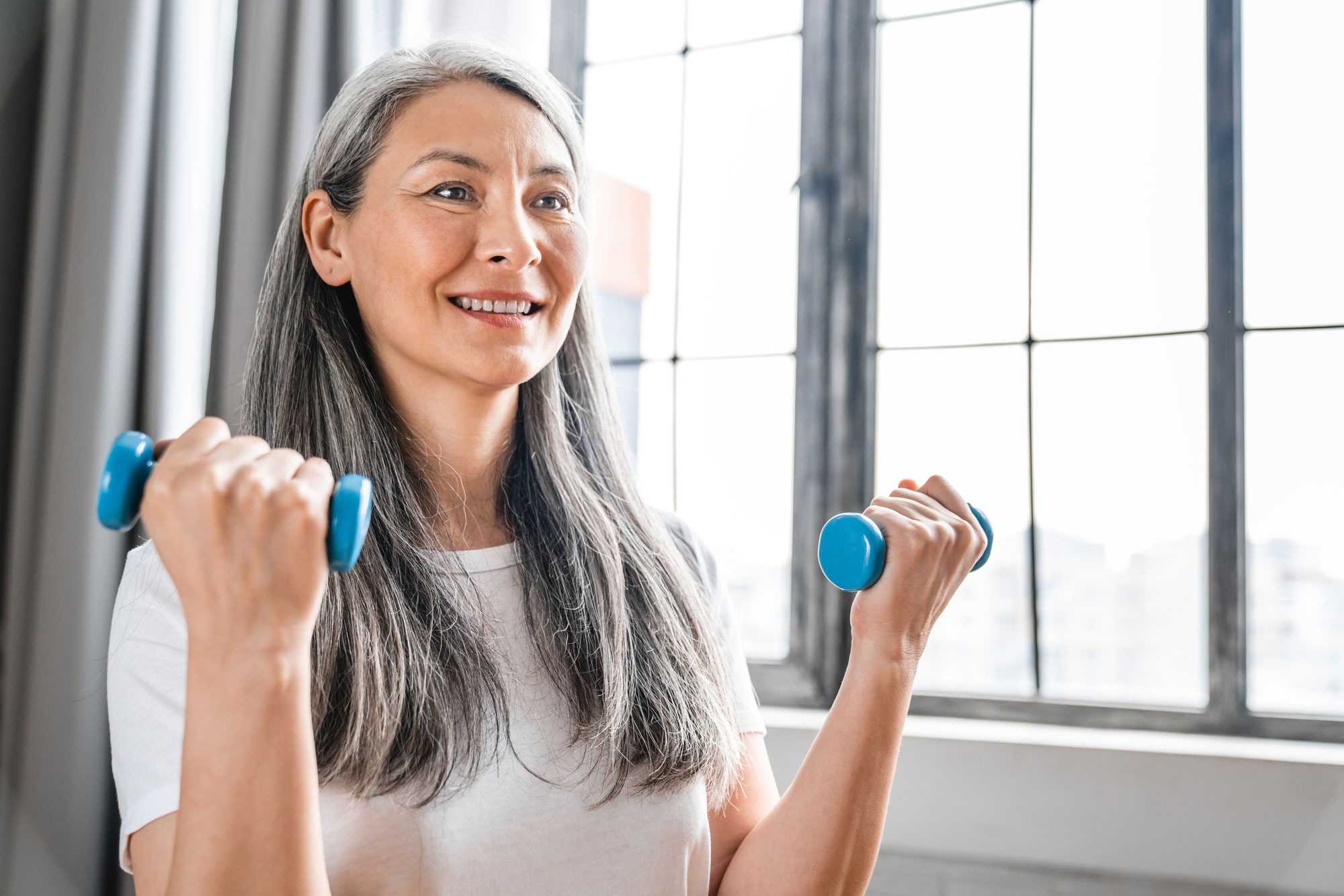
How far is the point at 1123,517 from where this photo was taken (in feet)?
5.17

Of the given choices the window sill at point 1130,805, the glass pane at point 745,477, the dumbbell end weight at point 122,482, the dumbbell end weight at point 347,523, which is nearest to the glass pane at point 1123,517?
the window sill at point 1130,805

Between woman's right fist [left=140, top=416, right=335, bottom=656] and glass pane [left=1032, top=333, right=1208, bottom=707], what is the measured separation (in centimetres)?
132

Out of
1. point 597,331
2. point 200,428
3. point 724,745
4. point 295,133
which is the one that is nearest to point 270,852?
point 200,428

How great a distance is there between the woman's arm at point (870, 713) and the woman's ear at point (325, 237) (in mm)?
654

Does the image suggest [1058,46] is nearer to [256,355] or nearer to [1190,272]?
[1190,272]

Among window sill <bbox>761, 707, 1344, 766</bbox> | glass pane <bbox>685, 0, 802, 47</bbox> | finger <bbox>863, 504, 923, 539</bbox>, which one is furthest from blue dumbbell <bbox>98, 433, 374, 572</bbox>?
glass pane <bbox>685, 0, 802, 47</bbox>

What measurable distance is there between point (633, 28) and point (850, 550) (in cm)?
142

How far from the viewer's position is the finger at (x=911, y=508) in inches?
38.2

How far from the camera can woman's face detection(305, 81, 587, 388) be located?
102 centimetres

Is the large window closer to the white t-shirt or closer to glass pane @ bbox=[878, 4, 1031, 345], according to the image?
glass pane @ bbox=[878, 4, 1031, 345]

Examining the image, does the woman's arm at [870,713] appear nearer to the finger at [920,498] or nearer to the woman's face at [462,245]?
the finger at [920,498]

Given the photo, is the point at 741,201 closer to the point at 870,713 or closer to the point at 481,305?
the point at 481,305

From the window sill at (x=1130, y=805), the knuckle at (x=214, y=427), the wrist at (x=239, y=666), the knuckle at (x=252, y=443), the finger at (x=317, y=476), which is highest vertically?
the knuckle at (x=214, y=427)

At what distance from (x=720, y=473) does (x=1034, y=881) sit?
2.78ft
